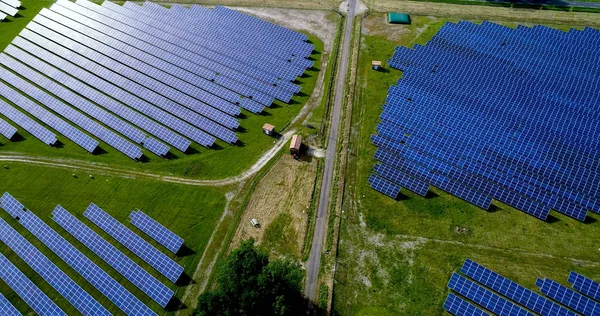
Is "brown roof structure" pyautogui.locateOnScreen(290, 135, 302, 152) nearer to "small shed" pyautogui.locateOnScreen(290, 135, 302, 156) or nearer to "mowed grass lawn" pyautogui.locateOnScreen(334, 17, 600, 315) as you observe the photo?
"small shed" pyautogui.locateOnScreen(290, 135, 302, 156)

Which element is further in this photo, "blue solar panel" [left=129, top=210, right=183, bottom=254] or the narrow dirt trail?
the narrow dirt trail

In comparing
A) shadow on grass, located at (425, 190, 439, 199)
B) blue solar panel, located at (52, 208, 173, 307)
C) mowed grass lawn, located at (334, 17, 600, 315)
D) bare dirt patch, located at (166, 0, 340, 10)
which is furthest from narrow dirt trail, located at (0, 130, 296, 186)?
bare dirt patch, located at (166, 0, 340, 10)

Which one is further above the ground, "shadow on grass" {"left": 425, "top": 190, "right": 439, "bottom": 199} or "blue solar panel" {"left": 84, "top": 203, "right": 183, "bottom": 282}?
"blue solar panel" {"left": 84, "top": 203, "right": 183, "bottom": 282}

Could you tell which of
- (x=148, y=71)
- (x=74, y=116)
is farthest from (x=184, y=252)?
(x=148, y=71)

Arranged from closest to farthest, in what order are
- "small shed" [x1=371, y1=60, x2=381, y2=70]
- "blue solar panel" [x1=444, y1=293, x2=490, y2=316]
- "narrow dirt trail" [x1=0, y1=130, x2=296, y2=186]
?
"blue solar panel" [x1=444, y1=293, x2=490, y2=316] → "narrow dirt trail" [x1=0, y1=130, x2=296, y2=186] → "small shed" [x1=371, y1=60, x2=381, y2=70]

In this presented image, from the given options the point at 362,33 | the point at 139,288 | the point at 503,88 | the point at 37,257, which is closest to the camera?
the point at 139,288

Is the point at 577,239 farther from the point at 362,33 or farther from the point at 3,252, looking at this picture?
the point at 3,252

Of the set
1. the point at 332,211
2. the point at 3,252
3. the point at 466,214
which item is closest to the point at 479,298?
the point at 466,214
